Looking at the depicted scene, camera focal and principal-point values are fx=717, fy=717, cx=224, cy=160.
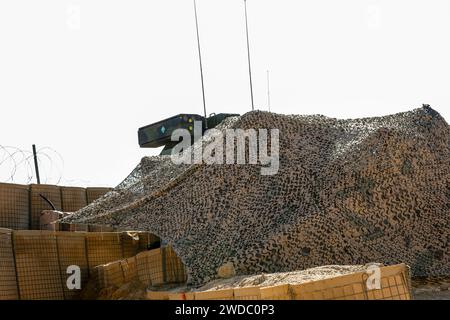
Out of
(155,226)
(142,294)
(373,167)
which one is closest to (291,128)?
(373,167)

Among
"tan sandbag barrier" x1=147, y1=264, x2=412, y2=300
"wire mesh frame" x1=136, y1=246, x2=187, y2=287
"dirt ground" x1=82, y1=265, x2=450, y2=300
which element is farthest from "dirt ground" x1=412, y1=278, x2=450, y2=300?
"wire mesh frame" x1=136, y1=246, x2=187, y2=287

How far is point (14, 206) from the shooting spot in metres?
10.8

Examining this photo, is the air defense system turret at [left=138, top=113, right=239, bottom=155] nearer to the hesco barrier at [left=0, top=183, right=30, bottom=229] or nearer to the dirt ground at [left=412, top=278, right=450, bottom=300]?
the hesco barrier at [left=0, top=183, right=30, bottom=229]

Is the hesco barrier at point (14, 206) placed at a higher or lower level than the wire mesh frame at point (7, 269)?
higher

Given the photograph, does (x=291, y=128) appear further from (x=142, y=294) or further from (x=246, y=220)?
(x=142, y=294)

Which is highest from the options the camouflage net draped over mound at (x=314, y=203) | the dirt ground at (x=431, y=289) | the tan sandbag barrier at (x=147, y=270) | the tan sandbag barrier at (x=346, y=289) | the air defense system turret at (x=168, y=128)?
the air defense system turret at (x=168, y=128)

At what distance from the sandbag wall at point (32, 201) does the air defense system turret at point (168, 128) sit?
2114mm

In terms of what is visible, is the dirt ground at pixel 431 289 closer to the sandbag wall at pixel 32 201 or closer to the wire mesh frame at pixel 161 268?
the wire mesh frame at pixel 161 268

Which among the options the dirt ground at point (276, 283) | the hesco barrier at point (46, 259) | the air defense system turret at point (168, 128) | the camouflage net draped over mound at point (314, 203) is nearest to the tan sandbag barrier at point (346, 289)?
the dirt ground at point (276, 283)

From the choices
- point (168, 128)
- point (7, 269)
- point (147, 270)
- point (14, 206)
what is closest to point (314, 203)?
point (147, 270)

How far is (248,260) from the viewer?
24.6 feet

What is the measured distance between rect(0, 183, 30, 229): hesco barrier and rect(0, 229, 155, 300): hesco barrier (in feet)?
4.53

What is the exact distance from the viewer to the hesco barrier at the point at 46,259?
28.6ft

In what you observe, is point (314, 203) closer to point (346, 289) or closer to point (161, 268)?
point (161, 268)
